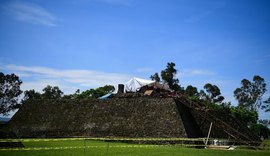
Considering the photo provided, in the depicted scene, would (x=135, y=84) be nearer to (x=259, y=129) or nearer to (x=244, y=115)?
(x=244, y=115)

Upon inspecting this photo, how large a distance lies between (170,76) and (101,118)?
30.6 metres

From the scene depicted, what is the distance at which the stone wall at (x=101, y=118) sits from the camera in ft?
91.1

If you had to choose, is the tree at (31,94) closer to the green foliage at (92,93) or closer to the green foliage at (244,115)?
the green foliage at (92,93)

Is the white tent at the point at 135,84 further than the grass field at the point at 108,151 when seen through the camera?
Yes

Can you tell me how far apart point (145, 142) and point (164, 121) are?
9.54 feet

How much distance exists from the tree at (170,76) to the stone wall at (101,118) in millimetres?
27567

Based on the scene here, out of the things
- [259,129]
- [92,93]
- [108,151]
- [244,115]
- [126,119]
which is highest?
[92,93]

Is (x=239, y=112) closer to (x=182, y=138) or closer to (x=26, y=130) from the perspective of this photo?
(x=182, y=138)

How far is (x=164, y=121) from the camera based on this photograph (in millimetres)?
27812

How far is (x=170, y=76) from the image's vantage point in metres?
58.9

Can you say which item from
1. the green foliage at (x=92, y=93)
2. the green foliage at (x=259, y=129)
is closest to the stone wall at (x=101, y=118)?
the green foliage at (x=92, y=93)

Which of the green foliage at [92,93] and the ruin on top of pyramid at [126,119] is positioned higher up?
the green foliage at [92,93]

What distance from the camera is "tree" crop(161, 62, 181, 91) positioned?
58197mm

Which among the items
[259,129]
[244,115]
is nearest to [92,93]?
[244,115]
